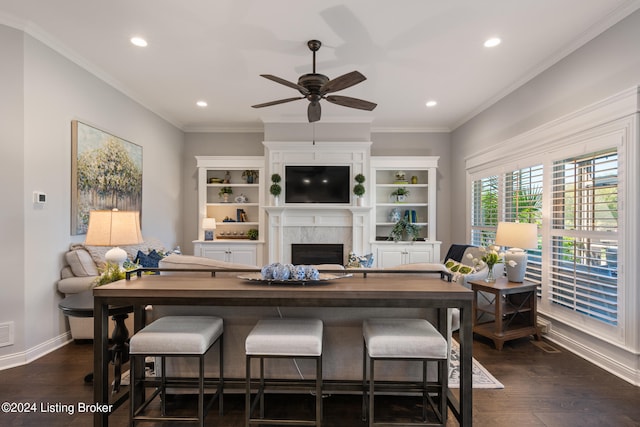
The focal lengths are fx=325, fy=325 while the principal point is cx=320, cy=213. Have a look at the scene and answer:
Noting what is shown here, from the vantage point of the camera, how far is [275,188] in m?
5.43

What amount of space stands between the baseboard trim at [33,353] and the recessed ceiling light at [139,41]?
2.94m

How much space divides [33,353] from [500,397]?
150 inches

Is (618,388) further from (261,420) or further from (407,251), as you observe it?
(407,251)

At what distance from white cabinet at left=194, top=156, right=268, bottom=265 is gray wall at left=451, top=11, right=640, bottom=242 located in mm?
3795

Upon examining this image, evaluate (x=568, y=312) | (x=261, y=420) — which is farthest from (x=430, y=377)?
(x=568, y=312)

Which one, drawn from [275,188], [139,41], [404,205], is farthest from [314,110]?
[404,205]

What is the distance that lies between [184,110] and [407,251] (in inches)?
176

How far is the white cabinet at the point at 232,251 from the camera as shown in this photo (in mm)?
5836

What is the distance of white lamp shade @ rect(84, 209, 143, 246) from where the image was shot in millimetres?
2389

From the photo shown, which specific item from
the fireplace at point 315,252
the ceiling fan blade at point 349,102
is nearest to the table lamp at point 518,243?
the ceiling fan blade at point 349,102

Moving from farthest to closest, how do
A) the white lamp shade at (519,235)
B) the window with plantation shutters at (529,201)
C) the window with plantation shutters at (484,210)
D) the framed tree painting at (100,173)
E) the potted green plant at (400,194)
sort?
1. the potted green plant at (400,194)
2. the window with plantation shutters at (484,210)
3. the window with plantation shutters at (529,201)
4. the framed tree painting at (100,173)
5. the white lamp shade at (519,235)

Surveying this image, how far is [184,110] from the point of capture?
17.4 feet

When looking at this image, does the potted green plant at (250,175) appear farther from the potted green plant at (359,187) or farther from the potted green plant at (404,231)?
the potted green plant at (404,231)

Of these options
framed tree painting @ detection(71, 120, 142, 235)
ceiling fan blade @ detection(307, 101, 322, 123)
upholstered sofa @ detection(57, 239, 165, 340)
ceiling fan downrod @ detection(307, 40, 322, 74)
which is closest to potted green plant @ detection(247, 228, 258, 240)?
framed tree painting @ detection(71, 120, 142, 235)
